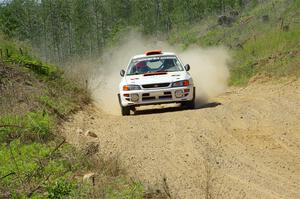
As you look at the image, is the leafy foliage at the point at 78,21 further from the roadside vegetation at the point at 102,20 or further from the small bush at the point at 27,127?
the small bush at the point at 27,127

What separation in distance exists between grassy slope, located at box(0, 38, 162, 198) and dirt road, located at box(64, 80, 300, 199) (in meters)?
0.46

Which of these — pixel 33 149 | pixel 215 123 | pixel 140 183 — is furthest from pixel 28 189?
pixel 215 123

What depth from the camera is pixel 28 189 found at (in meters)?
6.06

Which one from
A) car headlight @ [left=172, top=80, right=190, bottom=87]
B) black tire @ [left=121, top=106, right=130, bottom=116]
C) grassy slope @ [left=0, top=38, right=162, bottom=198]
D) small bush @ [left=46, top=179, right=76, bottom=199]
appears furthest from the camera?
black tire @ [left=121, top=106, right=130, bottom=116]

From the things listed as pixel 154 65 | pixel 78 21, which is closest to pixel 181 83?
pixel 154 65

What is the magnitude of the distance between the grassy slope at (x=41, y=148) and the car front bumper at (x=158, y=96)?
1468mm

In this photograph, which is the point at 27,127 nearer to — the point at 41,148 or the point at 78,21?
the point at 41,148

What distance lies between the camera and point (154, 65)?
1464 cm

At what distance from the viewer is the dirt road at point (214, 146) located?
6828mm

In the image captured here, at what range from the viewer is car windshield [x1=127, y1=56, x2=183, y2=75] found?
14.5 meters

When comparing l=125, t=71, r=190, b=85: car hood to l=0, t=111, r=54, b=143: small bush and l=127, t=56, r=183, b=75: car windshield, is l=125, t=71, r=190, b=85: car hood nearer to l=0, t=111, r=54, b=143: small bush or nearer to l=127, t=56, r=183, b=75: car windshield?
l=127, t=56, r=183, b=75: car windshield

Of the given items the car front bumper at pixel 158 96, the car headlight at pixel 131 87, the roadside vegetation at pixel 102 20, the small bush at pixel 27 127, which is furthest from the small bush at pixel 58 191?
the roadside vegetation at pixel 102 20

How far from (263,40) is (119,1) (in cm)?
6078

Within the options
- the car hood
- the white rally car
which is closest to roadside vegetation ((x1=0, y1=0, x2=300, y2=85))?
the car hood
